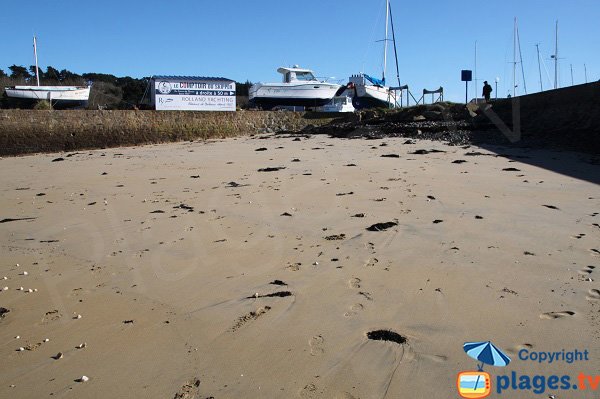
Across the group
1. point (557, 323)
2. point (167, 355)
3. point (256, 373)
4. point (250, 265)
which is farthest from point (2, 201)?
point (557, 323)

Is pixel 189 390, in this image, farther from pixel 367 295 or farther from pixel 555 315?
pixel 555 315

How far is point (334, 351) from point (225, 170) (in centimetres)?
738

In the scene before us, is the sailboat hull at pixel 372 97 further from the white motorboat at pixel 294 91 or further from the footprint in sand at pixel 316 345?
the footprint in sand at pixel 316 345

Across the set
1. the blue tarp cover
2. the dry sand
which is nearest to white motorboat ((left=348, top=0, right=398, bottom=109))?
the blue tarp cover

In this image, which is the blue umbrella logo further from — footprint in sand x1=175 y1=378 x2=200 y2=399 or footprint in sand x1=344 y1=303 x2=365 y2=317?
footprint in sand x1=175 y1=378 x2=200 y2=399

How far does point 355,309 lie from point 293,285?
642 mm

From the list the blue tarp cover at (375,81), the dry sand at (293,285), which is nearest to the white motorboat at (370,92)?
the blue tarp cover at (375,81)

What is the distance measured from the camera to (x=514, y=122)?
46.5ft

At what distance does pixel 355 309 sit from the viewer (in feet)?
11.1

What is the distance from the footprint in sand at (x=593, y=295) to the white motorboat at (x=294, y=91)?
78.6ft

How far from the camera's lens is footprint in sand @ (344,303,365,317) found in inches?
130

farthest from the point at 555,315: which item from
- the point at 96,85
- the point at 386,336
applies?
the point at 96,85

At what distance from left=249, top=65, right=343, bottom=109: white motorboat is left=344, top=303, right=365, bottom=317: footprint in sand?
23.8 meters

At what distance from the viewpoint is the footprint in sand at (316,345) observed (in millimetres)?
2852
